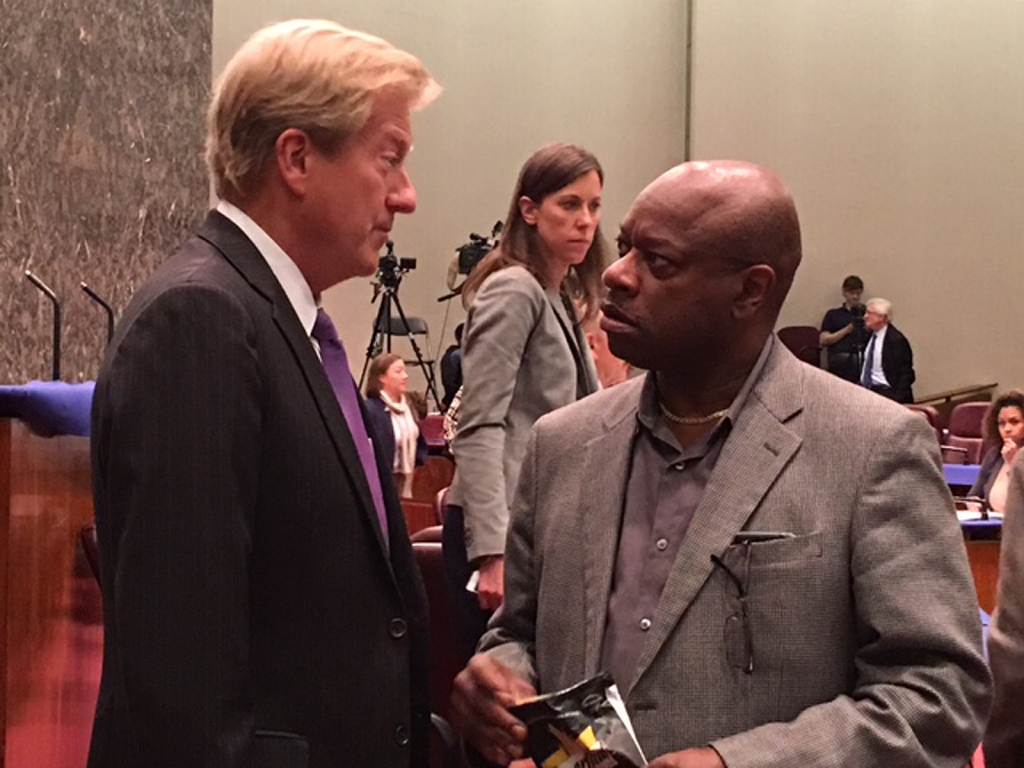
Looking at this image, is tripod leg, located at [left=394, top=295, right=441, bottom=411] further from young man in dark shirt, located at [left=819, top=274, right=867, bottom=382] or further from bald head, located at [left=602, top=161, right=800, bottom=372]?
bald head, located at [left=602, top=161, right=800, bottom=372]

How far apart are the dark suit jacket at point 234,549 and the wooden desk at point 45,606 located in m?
1.71

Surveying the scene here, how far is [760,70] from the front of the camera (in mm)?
15047

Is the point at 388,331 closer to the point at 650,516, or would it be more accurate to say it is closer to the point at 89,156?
the point at 89,156

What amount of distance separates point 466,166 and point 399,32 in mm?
1387

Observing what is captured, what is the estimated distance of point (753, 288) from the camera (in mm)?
1782

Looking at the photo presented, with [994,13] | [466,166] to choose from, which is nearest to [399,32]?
[466,166]

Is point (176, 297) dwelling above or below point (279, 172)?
below

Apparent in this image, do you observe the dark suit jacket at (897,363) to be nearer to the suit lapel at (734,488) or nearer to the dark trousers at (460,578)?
the dark trousers at (460,578)

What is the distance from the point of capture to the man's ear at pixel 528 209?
3.04 m

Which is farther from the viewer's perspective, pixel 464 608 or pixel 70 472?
pixel 70 472

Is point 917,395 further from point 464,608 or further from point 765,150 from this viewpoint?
point 464,608

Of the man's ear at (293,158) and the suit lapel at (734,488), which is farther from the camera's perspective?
the man's ear at (293,158)

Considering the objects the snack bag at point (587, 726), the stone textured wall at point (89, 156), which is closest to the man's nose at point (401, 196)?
the snack bag at point (587, 726)

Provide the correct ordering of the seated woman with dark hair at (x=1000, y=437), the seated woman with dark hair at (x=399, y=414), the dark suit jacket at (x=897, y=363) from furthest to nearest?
the dark suit jacket at (x=897, y=363) → the seated woman with dark hair at (x=399, y=414) → the seated woman with dark hair at (x=1000, y=437)
